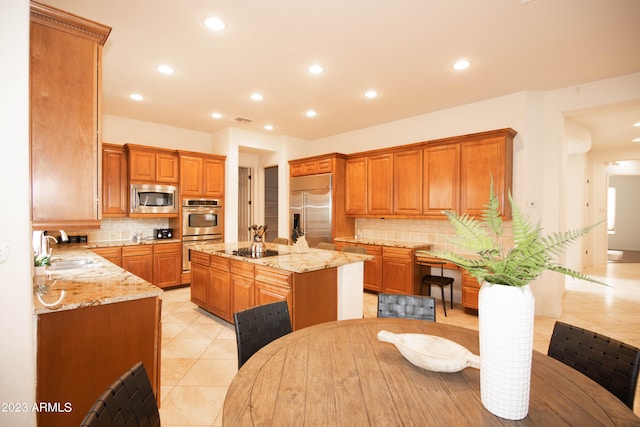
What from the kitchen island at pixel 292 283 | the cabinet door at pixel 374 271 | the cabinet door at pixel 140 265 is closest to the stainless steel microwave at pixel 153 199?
the cabinet door at pixel 140 265

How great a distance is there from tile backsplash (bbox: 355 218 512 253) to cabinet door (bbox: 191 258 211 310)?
2.99 m

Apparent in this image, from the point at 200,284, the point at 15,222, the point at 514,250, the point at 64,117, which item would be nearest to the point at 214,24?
the point at 64,117

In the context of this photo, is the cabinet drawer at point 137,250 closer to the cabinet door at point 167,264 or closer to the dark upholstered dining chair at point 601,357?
the cabinet door at point 167,264

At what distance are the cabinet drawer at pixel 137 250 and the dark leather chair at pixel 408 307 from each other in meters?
4.28

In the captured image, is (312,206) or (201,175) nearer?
(201,175)

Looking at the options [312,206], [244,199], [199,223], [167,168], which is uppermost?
[167,168]

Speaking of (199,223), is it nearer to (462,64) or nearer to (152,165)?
(152,165)

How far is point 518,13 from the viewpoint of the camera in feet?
7.87

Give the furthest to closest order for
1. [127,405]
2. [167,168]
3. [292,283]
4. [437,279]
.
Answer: [167,168]
[437,279]
[292,283]
[127,405]

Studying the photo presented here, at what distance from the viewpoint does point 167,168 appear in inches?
208

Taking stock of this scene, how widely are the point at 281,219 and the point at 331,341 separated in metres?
5.17

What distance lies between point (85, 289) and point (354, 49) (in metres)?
2.96

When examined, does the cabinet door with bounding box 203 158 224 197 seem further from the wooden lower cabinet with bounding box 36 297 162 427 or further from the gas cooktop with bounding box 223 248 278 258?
the wooden lower cabinet with bounding box 36 297 162 427

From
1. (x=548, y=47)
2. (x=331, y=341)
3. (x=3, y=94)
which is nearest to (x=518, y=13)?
(x=548, y=47)
